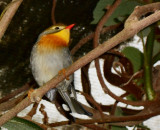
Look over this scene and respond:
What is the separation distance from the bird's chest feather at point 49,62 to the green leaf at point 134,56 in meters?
0.30

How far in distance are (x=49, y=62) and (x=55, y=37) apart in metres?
0.10

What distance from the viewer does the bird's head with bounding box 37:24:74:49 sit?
814 millimetres

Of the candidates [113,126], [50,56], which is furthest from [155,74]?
[50,56]

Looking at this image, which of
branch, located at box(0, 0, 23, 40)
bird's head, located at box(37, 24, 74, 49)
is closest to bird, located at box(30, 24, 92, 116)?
bird's head, located at box(37, 24, 74, 49)

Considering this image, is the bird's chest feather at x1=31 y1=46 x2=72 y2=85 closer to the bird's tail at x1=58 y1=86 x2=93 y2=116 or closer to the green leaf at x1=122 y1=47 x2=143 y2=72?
the bird's tail at x1=58 y1=86 x2=93 y2=116

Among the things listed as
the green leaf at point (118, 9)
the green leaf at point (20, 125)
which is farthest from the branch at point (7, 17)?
the green leaf at point (118, 9)

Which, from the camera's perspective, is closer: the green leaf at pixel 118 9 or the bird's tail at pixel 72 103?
the bird's tail at pixel 72 103

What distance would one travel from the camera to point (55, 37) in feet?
2.78

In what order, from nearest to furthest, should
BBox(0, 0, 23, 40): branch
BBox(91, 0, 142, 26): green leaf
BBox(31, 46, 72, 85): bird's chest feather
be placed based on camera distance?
BBox(0, 0, 23, 40): branch
BBox(31, 46, 72, 85): bird's chest feather
BBox(91, 0, 142, 26): green leaf

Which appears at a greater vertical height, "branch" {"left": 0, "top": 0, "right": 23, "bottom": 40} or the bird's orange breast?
"branch" {"left": 0, "top": 0, "right": 23, "bottom": 40}

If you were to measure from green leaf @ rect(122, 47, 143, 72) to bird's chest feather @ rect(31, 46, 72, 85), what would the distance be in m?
0.30

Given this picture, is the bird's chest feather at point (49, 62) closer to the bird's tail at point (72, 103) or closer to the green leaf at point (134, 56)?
the bird's tail at point (72, 103)

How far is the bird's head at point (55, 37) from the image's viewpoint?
2.67ft

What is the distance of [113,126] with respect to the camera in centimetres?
94
